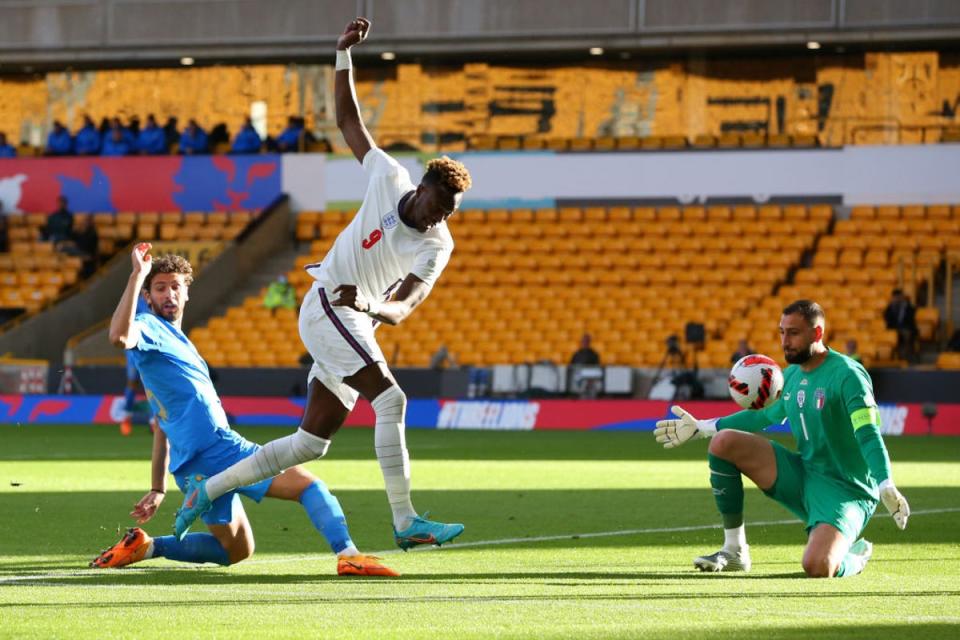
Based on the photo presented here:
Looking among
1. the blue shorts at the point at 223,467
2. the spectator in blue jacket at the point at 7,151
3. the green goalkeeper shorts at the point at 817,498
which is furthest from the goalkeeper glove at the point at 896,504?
the spectator in blue jacket at the point at 7,151

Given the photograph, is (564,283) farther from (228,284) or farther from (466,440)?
(466,440)

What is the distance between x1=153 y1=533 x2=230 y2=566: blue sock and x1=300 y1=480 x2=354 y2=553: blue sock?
0.52 m

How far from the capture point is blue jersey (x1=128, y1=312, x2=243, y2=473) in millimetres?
8375

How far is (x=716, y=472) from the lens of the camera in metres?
8.62

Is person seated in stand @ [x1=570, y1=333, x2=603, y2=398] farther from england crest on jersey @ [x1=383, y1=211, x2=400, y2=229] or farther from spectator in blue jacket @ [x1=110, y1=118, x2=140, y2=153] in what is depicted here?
england crest on jersey @ [x1=383, y1=211, x2=400, y2=229]

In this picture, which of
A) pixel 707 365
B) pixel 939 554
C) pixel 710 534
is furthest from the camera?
pixel 707 365

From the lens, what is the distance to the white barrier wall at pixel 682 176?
33.3 metres

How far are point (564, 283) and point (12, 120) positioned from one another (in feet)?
52.5

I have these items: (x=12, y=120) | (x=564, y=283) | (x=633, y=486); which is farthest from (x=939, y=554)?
(x=12, y=120)

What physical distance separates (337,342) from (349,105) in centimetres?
146

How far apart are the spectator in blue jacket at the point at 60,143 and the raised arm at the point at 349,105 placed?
2984cm

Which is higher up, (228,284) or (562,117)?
(562,117)

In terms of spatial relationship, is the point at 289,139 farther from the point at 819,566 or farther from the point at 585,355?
the point at 819,566

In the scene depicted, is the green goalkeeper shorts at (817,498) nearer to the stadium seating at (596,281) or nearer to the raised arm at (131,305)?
the raised arm at (131,305)
